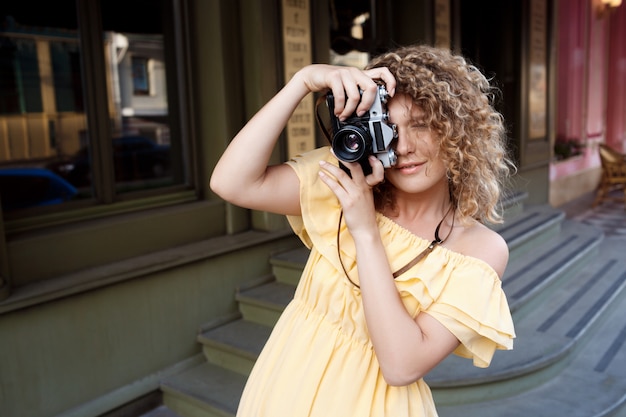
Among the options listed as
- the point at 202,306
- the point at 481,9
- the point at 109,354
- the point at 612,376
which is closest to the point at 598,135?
the point at 481,9

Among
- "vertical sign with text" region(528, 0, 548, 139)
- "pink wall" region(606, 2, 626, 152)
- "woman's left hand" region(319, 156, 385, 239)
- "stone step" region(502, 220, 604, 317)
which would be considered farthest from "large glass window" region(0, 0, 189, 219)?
"pink wall" region(606, 2, 626, 152)

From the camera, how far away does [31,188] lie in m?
2.98

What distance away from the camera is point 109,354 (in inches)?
117

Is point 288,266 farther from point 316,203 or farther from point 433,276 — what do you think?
point 433,276

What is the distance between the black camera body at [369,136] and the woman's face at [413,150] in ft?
0.11

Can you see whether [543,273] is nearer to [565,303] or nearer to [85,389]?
[565,303]

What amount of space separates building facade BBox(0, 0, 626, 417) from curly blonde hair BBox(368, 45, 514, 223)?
214cm

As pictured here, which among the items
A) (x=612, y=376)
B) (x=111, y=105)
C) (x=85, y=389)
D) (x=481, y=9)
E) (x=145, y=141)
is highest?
(x=481, y=9)

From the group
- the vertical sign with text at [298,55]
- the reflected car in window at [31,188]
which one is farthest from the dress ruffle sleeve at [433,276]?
the vertical sign with text at [298,55]

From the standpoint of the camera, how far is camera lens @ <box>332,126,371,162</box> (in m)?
1.07

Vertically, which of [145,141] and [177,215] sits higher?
[145,141]

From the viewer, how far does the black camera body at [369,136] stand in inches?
42.1

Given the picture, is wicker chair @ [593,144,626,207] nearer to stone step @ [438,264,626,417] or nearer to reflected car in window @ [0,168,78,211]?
stone step @ [438,264,626,417]

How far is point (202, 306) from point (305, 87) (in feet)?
8.11
